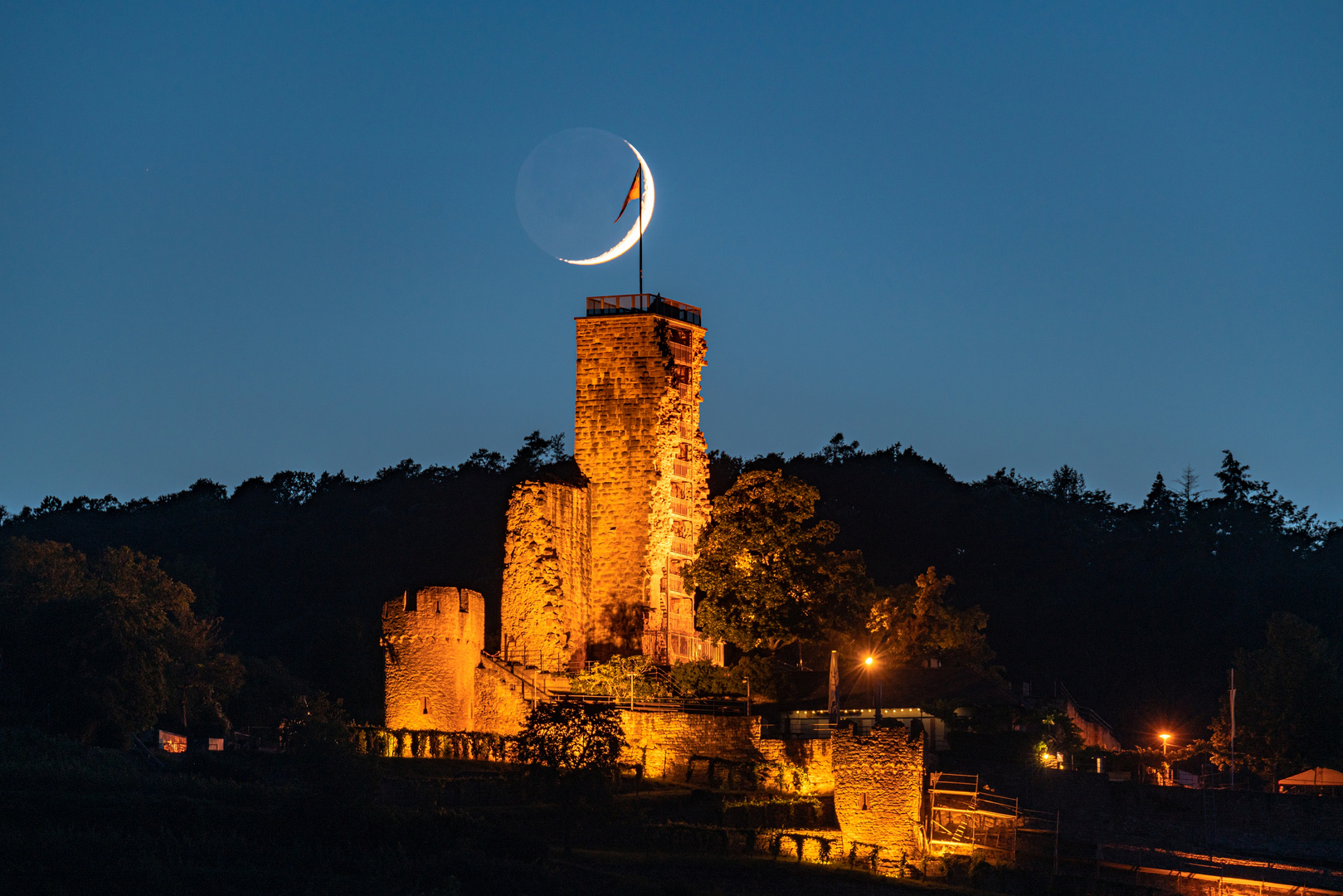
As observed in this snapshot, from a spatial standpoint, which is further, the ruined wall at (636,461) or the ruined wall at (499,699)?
the ruined wall at (636,461)

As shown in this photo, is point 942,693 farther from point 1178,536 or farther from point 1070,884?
point 1178,536

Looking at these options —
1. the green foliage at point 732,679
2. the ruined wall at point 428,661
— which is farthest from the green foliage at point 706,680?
the ruined wall at point 428,661

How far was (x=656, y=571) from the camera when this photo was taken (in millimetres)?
44031

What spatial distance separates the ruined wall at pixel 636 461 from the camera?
43812mm

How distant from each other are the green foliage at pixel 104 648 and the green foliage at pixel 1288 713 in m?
30.5

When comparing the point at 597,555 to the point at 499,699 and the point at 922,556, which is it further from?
the point at 922,556

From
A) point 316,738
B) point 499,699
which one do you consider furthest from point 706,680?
point 316,738

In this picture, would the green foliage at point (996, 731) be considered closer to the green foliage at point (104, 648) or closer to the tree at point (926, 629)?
the tree at point (926, 629)

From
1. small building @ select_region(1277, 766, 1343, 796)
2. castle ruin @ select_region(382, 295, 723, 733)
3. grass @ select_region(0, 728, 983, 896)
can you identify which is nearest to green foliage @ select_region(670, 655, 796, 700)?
castle ruin @ select_region(382, 295, 723, 733)

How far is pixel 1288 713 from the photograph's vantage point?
44781mm

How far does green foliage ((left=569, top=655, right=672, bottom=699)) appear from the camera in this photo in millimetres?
40375

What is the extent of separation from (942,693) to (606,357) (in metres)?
13.6

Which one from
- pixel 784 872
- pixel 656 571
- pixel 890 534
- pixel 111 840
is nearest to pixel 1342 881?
pixel 784 872

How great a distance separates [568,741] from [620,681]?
8.77 meters
